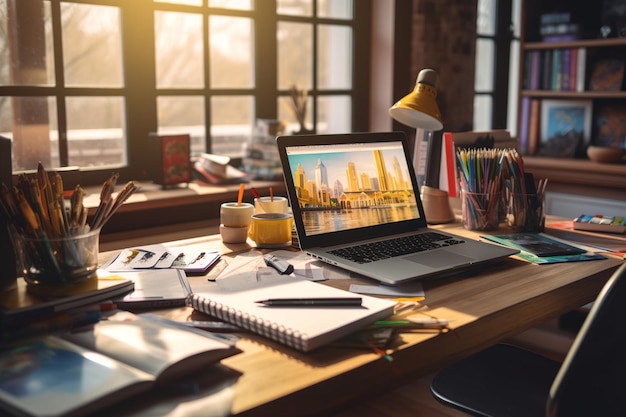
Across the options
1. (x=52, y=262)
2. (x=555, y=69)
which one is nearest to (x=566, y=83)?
(x=555, y=69)

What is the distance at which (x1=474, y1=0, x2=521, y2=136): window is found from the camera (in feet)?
13.8

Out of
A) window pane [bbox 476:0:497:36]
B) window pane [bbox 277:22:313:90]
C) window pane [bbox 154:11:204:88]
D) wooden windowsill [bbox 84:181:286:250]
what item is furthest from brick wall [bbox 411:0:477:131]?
wooden windowsill [bbox 84:181:286:250]

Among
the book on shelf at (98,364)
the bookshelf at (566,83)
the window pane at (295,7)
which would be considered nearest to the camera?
the book on shelf at (98,364)

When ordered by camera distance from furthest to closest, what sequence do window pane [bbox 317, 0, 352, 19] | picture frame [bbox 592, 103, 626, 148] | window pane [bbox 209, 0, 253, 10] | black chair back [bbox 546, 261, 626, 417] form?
picture frame [bbox 592, 103, 626, 148] → window pane [bbox 317, 0, 352, 19] → window pane [bbox 209, 0, 253, 10] → black chair back [bbox 546, 261, 626, 417]

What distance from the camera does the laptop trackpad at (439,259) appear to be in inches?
58.4

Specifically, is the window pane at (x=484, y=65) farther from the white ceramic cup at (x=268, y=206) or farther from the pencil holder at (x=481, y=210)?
the white ceramic cup at (x=268, y=206)

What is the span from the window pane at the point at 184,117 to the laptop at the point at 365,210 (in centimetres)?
135

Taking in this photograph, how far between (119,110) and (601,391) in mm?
2167

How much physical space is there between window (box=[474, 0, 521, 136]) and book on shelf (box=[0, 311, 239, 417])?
3479 millimetres

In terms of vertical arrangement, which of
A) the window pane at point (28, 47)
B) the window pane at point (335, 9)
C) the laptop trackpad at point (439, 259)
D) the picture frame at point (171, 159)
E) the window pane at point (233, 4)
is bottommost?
the laptop trackpad at point (439, 259)

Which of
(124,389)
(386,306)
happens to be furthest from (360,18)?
(124,389)

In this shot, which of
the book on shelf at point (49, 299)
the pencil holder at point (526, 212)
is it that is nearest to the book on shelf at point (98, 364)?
the book on shelf at point (49, 299)

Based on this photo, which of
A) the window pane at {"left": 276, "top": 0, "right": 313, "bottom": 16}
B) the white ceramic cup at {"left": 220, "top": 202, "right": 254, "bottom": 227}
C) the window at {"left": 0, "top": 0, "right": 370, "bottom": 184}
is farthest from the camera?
the window pane at {"left": 276, "top": 0, "right": 313, "bottom": 16}

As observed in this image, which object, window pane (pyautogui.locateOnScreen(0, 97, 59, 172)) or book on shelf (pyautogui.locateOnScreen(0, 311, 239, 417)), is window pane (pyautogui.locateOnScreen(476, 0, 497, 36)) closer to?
window pane (pyautogui.locateOnScreen(0, 97, 59, 172))
